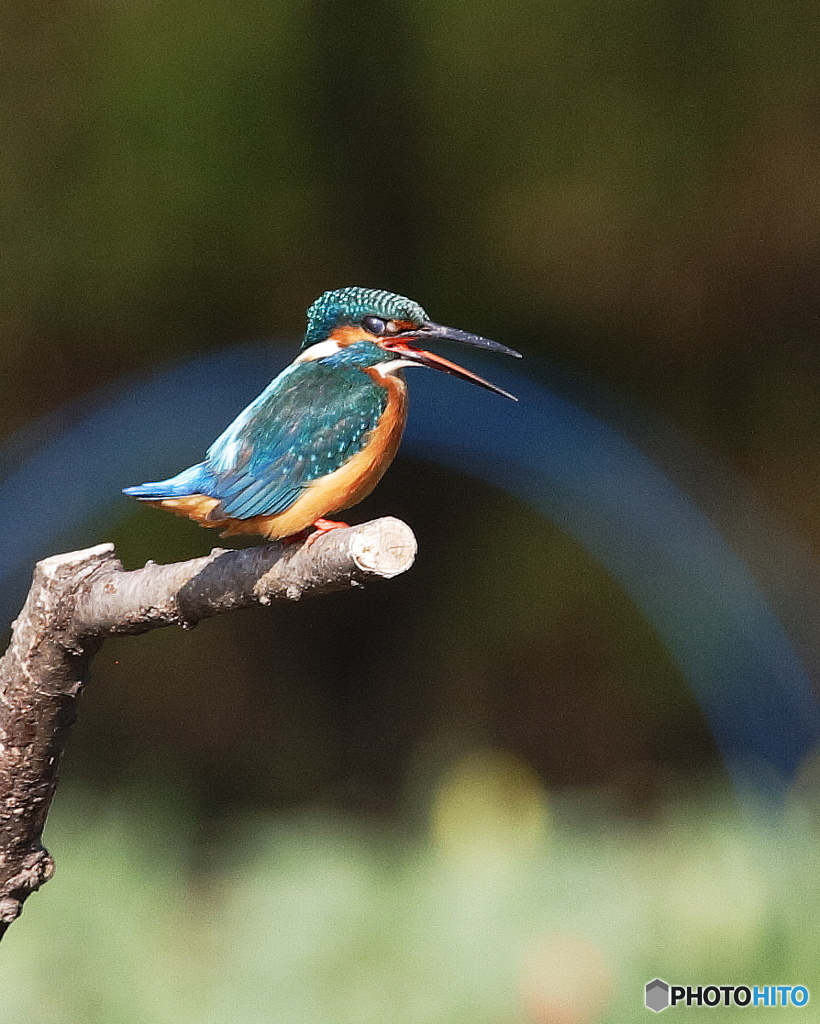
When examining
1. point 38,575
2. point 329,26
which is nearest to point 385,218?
point 329,26

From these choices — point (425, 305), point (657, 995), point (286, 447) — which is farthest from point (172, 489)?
point (425, 305)

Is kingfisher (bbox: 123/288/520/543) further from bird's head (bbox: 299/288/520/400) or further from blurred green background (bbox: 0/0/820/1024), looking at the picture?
blurred green background (bbox: 0/0/820/1024)

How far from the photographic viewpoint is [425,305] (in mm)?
2156

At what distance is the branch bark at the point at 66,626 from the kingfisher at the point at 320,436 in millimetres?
94

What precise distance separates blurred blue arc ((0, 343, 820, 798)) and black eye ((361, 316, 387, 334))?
97cm

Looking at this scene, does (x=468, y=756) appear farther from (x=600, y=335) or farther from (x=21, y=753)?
(x=21, y=753)

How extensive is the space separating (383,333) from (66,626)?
38cm

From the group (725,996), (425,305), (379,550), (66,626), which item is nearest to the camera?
(379,550)

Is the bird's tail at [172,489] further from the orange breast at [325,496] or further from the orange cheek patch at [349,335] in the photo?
the orange cheek patch at [349,335]

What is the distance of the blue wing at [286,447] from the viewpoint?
0.98 meters

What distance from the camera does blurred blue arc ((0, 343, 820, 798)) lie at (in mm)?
2105

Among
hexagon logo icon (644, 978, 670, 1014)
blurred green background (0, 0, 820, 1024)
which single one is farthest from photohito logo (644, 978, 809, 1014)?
blurred green background (0, 0, 820, 1024)

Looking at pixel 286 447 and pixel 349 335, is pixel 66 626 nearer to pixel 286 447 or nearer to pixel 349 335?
pixel 286 447

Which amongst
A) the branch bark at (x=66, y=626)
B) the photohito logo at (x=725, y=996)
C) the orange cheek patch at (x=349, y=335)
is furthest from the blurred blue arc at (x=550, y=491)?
the branch bark at (x=66, y=626)
